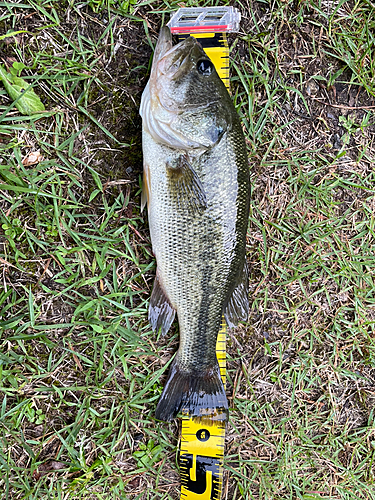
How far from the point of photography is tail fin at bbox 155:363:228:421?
237 cm

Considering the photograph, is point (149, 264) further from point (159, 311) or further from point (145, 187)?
point (145, 187)

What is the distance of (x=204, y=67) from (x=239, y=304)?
1.60 meters

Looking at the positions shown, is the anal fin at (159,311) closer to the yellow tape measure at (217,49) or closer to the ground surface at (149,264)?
the ground surface at (149,264)

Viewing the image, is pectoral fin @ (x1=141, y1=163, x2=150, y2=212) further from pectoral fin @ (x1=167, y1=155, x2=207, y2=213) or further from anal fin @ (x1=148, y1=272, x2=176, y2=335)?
anal fin @ (x1=148, y1=272, x2=176, y2=335)

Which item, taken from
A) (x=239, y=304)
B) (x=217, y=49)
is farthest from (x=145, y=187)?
(x=217, y=49)

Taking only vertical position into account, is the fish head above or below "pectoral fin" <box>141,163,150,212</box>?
above

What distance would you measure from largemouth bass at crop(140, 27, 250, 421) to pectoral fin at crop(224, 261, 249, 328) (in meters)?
0.06

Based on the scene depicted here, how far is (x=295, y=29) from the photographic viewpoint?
270 cm

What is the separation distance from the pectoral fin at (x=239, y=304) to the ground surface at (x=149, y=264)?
0.84ft

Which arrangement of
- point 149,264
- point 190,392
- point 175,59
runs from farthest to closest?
point 149,264
point 190,392
point 175,59

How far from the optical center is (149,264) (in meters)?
2.48

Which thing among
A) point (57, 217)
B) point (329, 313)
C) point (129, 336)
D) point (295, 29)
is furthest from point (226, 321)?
point (295, 29)

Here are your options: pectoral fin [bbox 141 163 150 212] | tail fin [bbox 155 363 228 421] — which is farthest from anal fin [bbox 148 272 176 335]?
pectoral fin [bbox 141 163 150 212]

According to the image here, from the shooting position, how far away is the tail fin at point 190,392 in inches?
93.1
